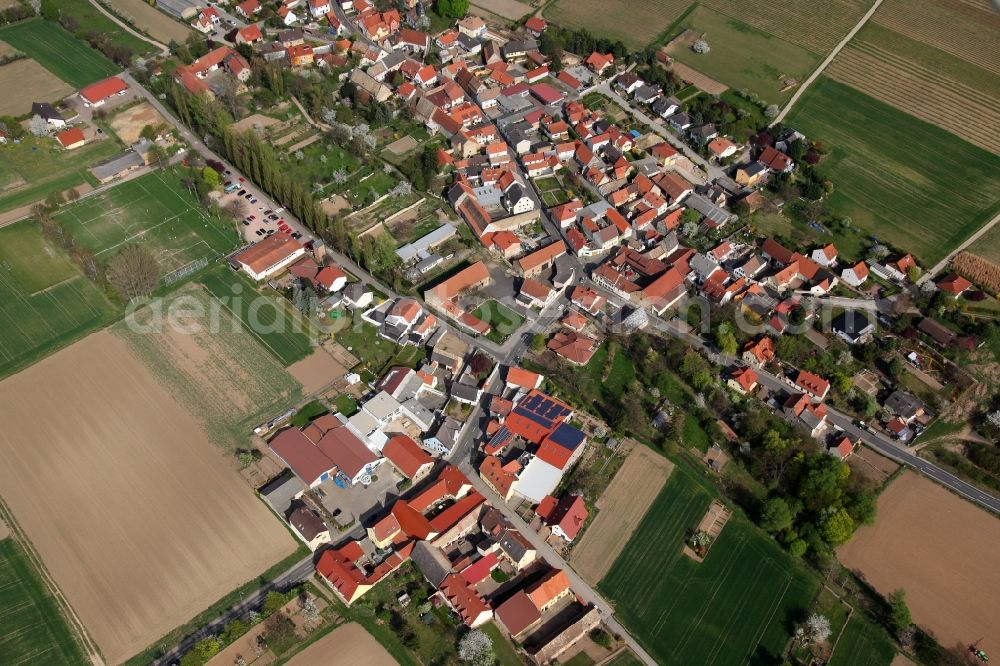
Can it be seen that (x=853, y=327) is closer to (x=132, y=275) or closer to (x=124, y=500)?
(x=124, y=500)

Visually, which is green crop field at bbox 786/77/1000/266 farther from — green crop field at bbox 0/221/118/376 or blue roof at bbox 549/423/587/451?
green crop field at bbox 0/221/118/376

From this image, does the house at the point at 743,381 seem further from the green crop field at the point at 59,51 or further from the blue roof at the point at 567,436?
the green crop field at the point at 59,51

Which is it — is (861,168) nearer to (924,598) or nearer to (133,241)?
(924,598)

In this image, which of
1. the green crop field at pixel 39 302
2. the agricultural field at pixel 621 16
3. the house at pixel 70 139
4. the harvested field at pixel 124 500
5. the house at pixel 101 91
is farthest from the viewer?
the agricultural field at pixel 621 16

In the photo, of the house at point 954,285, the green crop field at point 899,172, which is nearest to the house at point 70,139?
→ the green crop field at point 899,172

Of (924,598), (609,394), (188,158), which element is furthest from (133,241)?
(924,598)
